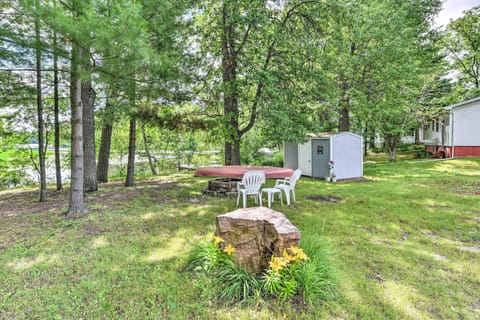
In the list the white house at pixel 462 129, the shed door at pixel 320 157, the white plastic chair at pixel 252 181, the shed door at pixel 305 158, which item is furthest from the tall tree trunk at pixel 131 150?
the white house at pixel 462 129

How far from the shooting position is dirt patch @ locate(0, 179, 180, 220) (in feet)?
16.9

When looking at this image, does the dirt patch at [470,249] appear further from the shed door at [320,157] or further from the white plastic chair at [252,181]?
the shed door at [320,157]

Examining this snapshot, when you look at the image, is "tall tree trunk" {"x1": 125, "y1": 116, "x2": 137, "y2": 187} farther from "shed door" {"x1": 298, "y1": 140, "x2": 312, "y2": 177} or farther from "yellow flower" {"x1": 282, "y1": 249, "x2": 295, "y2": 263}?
"shed door" {"x1": 298, "y1": 140, "x2": 312, "y2": 177}

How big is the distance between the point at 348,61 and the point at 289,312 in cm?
1075

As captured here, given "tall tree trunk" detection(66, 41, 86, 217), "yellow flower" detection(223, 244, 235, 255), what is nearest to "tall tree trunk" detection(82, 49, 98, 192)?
"tall tree trunk" detection(66, 41, 86, 217)

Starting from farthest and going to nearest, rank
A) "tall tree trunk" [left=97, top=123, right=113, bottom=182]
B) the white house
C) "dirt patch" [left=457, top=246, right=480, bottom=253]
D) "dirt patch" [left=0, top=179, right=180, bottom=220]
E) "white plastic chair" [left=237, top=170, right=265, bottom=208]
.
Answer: the white house, "tall tree trunk" [left=97, top=123, right=113, bottom=182], "white plastic chair" [left=237, top=170, right=265, bottom=208], "dirt patch" [left=0, top=179, right=180, bottom=220], "dirt patch" [left=457, top=246, right=480, bottom=253]

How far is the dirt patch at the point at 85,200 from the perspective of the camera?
5.16m

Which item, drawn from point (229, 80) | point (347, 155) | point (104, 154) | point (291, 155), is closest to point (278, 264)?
point (229, 80)

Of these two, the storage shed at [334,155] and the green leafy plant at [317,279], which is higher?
the storage shed at [334,155]

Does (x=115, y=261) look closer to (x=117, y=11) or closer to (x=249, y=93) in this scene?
(x=117, y=11)

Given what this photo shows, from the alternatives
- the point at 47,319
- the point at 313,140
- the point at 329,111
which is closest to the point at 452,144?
the point at 329,111

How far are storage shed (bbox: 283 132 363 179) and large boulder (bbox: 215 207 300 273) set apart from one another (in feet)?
24.3

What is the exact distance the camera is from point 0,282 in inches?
103

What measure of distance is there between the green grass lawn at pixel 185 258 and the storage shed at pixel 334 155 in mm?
3656
